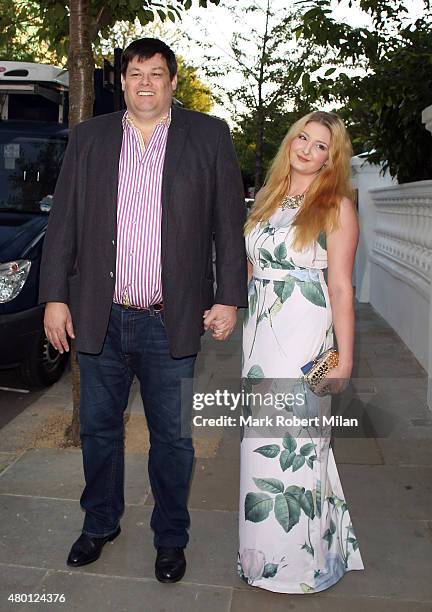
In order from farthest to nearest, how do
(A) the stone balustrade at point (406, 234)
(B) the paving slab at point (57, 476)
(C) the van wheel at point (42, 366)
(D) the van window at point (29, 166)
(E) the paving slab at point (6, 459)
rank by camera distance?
(A) the stone balustrade at point (406, 234) < (D) the van window at point (29, 166) < (C) the van wheel at point (42, 366) < (E) the paving slab at point (6, 459) < (B) the paving slab at point (57, 476)

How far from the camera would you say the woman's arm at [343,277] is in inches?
122

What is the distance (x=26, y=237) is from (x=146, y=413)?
329cm

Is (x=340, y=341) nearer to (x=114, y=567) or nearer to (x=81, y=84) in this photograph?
(x=114, y=567)

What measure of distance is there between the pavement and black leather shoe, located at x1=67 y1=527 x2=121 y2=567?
4 centimetres

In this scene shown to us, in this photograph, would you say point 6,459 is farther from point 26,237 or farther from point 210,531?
point 26,237

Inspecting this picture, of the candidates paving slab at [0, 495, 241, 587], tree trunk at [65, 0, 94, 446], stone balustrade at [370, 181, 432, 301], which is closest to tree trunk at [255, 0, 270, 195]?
stone balustrade at [370, 181, 432, 301]

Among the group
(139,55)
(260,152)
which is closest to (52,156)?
(139,55)

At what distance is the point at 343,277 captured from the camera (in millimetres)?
3119

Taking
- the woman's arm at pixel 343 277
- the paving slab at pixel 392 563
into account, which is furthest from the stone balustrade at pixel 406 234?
the woman's arm at pixel 343 277

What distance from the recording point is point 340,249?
310 centimetres

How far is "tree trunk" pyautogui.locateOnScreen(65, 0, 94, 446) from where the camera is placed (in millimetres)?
5066

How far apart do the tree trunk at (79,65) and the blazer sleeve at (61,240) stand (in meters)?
1.82

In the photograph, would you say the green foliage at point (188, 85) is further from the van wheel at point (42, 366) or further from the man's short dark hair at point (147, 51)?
the man's short dark hair at point (147, 51)

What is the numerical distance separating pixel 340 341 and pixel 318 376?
17 cm
